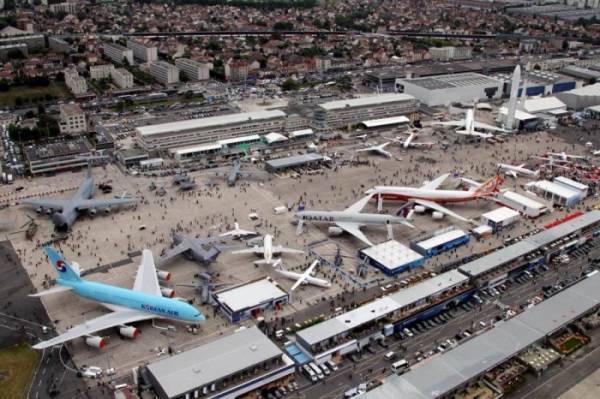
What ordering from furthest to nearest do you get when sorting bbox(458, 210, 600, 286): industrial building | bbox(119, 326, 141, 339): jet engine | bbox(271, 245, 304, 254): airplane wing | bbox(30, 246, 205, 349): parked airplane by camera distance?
bbox(271, 245, 304, 254): airplane wing
bbox(458, 210, 600, 286): industrial building
bbox(119, 326, 141, 339): jet engine
bbox(30, 246, 205, 349): parked airplane

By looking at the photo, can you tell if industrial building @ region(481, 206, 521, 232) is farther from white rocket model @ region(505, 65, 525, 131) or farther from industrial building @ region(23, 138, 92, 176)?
industrial building @ region(23, 138, 92, 176)

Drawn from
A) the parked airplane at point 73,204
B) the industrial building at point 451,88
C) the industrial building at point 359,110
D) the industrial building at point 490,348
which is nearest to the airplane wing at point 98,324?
the industrial building at point 490,348

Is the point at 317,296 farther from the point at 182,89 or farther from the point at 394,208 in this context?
the point at 182,89

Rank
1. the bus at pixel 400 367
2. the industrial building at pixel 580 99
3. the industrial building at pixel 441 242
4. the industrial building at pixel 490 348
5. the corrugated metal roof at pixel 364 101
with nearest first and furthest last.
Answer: the industrial building at pixel 490 348 < the bus at pixel 400 367 < the industrial building at pixel 441 242 < the corrugated metal roof at pixel 364 101 < the industrial building at pixel 580 99

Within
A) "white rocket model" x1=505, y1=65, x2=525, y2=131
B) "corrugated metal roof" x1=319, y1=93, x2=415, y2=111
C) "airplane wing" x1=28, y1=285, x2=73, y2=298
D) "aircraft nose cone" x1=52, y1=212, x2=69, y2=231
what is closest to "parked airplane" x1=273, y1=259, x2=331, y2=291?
"airplane wing" x1=28, y1=285, x2=73, y2=298

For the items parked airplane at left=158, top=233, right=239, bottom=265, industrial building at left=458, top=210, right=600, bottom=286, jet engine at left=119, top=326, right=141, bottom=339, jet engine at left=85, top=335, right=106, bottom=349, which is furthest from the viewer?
parked airplane at left=158, top=233, right=239, bottom=265

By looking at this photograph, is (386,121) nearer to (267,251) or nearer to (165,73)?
(165,73)

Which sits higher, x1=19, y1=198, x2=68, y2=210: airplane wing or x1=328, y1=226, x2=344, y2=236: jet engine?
x1=19, y1=198, x2=68, y2=210: airplane wing

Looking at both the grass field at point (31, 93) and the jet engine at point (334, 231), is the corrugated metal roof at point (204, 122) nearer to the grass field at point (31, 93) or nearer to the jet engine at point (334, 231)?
the jet engine at point (334, 231)

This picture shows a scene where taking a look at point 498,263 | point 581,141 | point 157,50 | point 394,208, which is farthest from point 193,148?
point 157,50
